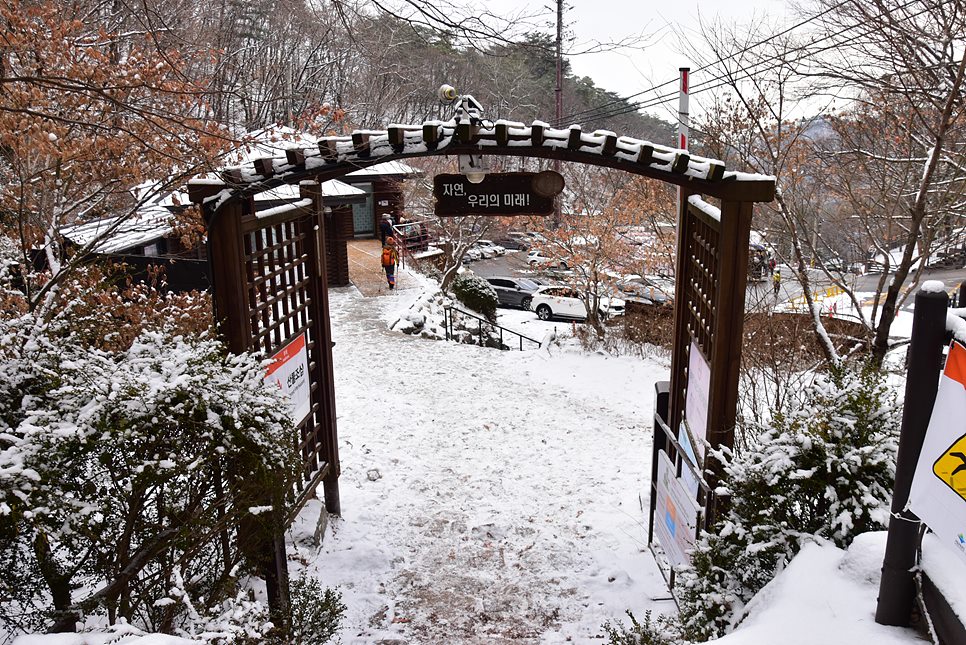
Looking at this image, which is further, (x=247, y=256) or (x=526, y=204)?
(x=526, y=204)

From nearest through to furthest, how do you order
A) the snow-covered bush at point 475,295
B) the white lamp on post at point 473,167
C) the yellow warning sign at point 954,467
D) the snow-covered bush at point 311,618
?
the yellow warning sign at point 954,467 < the snow-covered bush at point 311,618 < the white lamp on post at point 473,167 < the snow-covered bush at point 475,295

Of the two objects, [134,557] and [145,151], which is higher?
[145,151]

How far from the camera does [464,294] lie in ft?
59.2

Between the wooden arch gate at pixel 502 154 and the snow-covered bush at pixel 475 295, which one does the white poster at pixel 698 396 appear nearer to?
the wooden arch gate at pixel 502 154

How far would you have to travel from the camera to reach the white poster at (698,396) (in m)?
5.00

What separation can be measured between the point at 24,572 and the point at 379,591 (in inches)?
121

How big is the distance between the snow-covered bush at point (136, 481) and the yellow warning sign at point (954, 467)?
303 centimetres

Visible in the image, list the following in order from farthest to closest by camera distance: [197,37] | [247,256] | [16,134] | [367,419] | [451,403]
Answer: [197,37], [451,403], [367,419], [16,134], [247,256]

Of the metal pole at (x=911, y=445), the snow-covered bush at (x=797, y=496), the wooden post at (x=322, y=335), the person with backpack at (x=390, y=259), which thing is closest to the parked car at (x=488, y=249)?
the person with backpack at (x=390, y=259)

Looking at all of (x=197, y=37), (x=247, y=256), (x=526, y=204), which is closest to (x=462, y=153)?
(x=526, y=204)

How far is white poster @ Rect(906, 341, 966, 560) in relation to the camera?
8.45ft

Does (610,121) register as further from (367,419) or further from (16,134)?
(16,134)

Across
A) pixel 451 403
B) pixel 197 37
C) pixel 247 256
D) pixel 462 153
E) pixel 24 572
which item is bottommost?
pixel 451 403

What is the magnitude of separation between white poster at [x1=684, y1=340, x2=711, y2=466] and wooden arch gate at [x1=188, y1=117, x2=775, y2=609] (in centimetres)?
7
